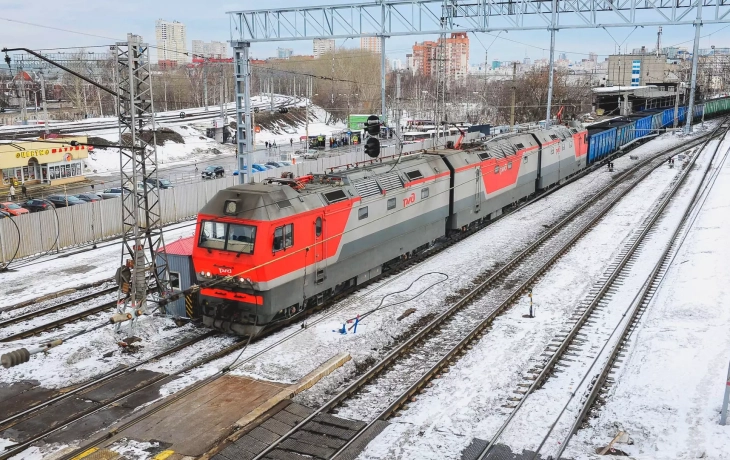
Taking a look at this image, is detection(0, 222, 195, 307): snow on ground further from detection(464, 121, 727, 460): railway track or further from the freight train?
detection(464, 121, 727, 460): railway track

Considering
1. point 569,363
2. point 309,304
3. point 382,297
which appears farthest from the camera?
point 382,297

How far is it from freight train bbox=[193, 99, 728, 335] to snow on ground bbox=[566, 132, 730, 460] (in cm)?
817

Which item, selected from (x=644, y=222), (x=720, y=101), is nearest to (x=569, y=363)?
(x=644, y=222)

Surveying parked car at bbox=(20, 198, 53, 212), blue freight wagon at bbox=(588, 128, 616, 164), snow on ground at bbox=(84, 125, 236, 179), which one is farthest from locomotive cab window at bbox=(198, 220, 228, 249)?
snow on ground at bbox=(84, 125, 236, 179)

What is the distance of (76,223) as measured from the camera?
1135 inches

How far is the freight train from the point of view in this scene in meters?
15.9

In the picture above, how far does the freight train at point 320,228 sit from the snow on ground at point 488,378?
4.70 metres

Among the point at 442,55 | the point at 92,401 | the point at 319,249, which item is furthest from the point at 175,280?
the point at 442,55

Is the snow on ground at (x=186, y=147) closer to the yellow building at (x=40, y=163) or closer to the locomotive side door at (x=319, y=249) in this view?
the yellow building at (x=40, y=163)

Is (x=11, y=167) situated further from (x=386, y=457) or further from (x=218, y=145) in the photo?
(x=386, y=457)

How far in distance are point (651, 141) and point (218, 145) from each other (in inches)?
1943

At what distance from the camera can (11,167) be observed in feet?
140

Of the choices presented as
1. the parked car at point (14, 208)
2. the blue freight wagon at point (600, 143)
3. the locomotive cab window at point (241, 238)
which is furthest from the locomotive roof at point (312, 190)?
the blue freight wagon at point (600, 143)

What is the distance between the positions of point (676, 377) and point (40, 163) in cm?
4408
